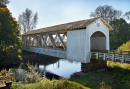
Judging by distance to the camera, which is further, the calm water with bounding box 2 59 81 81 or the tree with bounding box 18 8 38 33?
the tree with bounding box 18 8 38 33

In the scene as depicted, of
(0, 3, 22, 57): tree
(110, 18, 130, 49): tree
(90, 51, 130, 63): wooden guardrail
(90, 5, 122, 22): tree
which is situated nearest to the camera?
(90, 51, 130, 63): wooden guardrail

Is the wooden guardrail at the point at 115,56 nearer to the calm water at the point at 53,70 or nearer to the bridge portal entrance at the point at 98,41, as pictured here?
the bridge portal entrance at the point at 98,41

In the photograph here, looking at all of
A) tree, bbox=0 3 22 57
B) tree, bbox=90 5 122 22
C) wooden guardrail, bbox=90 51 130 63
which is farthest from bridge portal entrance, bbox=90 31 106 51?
tree, bbox=90 5 122 22

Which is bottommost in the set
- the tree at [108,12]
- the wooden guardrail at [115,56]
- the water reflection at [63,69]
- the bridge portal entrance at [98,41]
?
the water reflection at [63,69]

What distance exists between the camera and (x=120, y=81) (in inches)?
270

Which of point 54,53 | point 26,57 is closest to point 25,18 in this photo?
point 26,57

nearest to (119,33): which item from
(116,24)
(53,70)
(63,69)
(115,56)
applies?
(116,24)

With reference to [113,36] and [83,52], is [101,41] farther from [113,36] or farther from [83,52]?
[113,36]

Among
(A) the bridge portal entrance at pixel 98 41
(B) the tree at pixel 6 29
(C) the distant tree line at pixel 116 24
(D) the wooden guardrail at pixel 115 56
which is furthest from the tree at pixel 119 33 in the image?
(B) the tree at pixel 6 29

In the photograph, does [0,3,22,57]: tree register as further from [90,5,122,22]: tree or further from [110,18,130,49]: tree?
[110,18,130,49]: tree

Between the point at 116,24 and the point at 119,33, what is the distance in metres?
2.20

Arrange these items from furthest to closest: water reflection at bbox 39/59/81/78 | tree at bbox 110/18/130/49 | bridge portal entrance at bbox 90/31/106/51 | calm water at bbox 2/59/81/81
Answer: tree at bbox 110/18/130/49, water reflection at bbox 39/59/81/78, bridge portal entrance at bbox 90/31/106/51, calm water at bbox 2/59/81/81

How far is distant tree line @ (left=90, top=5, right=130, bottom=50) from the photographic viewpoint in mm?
22859

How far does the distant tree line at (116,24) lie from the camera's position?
75.0 ft
